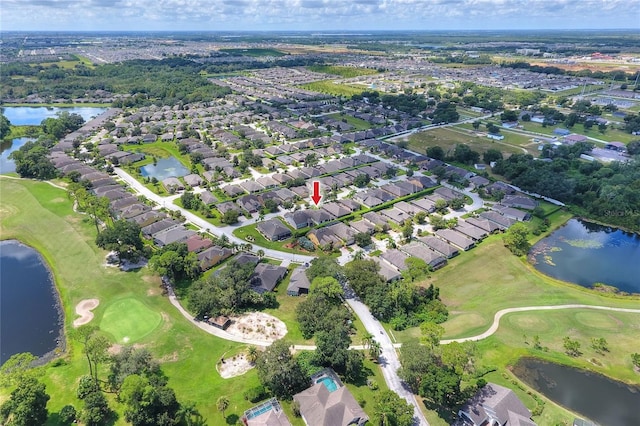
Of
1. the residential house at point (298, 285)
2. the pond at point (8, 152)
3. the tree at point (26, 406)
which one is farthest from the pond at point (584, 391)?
the pond at point (8, 152)

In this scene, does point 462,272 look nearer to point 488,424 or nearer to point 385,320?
point 385,320

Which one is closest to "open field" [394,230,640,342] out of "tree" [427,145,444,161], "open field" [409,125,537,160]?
"tree" [427,145,444,161]

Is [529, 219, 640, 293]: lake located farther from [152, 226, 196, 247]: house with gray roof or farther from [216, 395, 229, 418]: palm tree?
[152, 226, 196, 247]: house with gray roof

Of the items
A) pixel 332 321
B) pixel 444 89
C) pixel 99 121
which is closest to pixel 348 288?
pixel 332 321

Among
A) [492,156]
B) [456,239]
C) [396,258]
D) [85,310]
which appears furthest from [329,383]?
[492,156]

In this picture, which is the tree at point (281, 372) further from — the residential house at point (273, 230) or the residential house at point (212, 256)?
the residential house at point (273, 230)

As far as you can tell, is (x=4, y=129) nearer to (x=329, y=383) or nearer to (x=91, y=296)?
(x=91, y=296)
